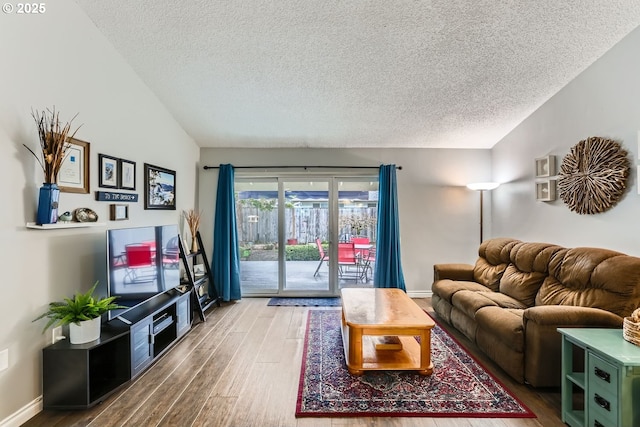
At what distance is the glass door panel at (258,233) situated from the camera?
494 centimetres

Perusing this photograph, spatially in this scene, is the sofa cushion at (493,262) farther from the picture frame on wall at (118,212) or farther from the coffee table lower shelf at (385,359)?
the picture frame on wall at (118,212)

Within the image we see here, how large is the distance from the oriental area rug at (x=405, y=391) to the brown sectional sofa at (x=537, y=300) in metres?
0.28

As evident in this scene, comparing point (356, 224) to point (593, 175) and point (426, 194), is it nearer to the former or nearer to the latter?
point (426, 194)

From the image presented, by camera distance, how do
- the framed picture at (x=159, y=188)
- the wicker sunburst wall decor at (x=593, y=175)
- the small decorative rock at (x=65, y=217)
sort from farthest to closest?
the framed picture at (x=159, y=188), the wicker sunburst wall decor at (x=593, y=175), the small decorative rock at (x=65, y=217)

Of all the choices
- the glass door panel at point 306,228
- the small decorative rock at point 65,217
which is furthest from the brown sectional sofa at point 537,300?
the small decorative rock at point 65,217

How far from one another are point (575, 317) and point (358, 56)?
2737 millimetres

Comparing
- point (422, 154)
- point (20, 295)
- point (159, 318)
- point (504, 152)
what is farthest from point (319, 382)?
point (504, 152)

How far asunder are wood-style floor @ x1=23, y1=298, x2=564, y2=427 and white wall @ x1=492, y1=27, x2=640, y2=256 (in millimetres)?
1517

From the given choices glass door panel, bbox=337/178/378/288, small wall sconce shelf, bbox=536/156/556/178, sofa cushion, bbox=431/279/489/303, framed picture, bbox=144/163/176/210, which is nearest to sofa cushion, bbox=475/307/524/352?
sofa cushion, bbox=431/279/489/303

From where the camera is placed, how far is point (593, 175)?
9.41 feet

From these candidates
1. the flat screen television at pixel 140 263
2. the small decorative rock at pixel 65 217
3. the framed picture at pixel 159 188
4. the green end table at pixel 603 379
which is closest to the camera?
the green end table at pixel 603 379

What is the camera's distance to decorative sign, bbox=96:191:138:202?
8.99ft

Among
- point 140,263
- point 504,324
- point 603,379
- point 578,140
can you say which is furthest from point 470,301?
point 140,263

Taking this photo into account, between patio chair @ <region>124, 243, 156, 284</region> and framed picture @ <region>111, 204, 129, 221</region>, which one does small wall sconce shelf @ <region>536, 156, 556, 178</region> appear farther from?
framed picture @ <region>111, 204, 129, 221</region>
